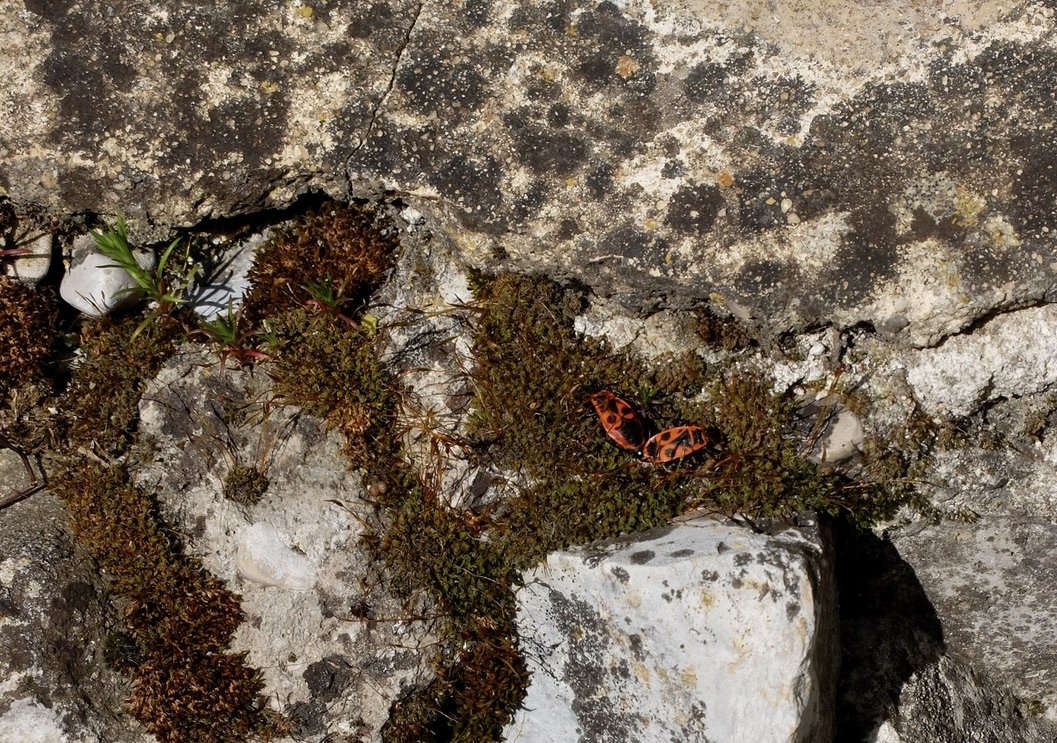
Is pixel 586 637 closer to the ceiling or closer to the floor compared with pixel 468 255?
closer to the floor

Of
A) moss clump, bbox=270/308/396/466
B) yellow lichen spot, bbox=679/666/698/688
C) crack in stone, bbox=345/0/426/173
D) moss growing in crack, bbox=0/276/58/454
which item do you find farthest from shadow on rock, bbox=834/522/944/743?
moss growing in crack, bbox=0/276/58/454

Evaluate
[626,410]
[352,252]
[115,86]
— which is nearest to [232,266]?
[352,252]

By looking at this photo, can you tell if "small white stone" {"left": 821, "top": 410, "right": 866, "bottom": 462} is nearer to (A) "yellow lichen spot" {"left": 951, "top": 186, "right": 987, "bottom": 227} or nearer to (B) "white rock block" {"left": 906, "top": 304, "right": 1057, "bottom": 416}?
(B) "white rock block" {"left": 906, "top": 304, "right": 1057, "bottom": 416}

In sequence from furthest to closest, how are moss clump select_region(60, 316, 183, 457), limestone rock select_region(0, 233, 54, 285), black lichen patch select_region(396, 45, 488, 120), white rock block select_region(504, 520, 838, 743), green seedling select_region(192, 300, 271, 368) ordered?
moss clump select_region(60, 316, 183, 457), limestone rock select_region(0, 233, 54, 285), green seedling select_region(192, 300, 271, 368), black lichen patch select_region(396, 45, 488, 120), white rock block select_region(504, 520, 838, 743)

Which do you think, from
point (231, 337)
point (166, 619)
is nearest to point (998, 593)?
point (231, 337)

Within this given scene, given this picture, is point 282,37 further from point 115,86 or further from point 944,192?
point 944,192

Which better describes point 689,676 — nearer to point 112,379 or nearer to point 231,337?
point 231,337
